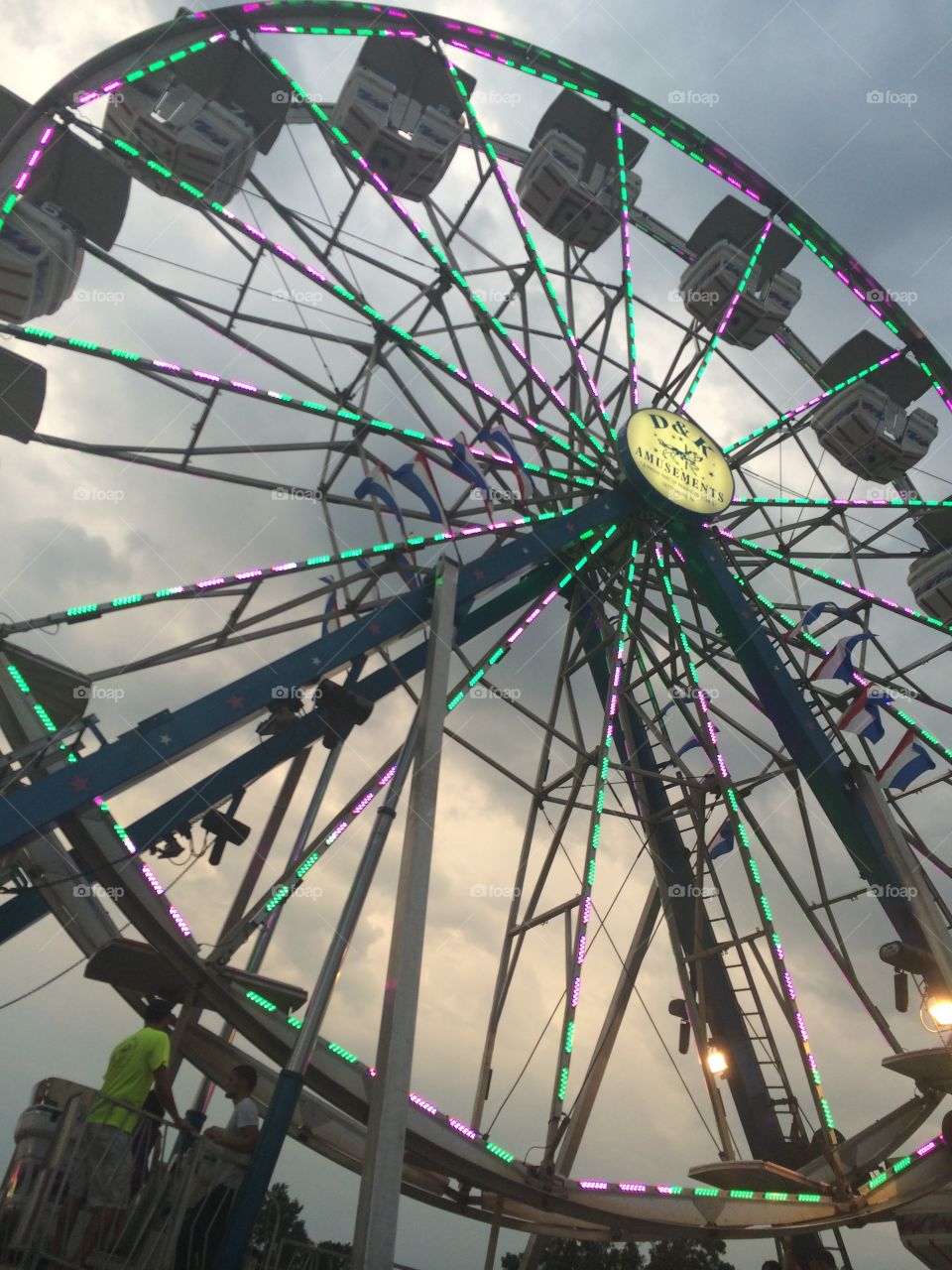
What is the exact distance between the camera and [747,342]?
1714cm

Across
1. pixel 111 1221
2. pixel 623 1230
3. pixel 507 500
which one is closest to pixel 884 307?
pixel 507 500

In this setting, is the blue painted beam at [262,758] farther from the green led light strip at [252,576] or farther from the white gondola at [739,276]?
the white gondola at [739,276]

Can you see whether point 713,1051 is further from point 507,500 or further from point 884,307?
point 884,307

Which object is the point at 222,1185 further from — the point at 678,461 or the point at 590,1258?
the point at 590,1258

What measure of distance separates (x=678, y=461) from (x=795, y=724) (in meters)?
3.83

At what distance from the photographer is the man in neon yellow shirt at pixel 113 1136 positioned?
547 centimetres

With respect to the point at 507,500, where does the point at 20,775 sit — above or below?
below

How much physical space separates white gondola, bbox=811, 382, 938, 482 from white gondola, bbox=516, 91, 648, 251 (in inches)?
182

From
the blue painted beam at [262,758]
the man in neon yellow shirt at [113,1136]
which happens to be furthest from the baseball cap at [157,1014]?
the blue painted beam at [262,758]

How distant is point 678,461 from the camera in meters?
13.8

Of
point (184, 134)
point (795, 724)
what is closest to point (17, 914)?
point (795, 724)

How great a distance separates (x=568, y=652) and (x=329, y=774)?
18.5ft

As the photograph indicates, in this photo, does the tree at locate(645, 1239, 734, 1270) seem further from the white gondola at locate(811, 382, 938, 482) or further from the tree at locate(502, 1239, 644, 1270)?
the white gondola at locate(811, 382, 938, 482)

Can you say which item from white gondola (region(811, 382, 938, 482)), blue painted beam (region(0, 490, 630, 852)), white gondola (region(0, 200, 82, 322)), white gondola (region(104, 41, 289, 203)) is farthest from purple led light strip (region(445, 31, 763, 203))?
blue painted beam (region(0, 490, 630, 852))
